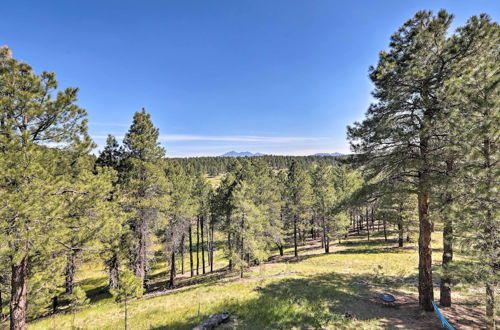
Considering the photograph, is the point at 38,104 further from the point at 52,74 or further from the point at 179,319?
the point at 179,319

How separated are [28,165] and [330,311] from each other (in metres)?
13.2

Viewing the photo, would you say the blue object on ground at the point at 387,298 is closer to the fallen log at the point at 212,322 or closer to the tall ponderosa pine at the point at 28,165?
the fallen log at the point at 212,322

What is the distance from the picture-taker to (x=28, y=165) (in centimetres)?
729

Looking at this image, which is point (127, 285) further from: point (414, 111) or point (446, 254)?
point (414, 111)

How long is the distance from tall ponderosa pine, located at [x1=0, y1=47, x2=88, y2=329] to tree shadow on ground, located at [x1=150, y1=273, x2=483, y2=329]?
6113 mm

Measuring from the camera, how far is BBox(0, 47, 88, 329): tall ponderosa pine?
22.9 ft

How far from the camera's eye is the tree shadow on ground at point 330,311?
8977 millimetres

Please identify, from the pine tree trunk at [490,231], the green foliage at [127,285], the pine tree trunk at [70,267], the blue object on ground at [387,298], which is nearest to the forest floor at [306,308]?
the blue object on ground at [387,298]

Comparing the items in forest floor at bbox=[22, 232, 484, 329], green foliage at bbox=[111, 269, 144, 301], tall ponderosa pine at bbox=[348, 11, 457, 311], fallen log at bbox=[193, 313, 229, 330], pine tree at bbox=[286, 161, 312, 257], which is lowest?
forest floor at bbox=[22, 232, 484, 329]

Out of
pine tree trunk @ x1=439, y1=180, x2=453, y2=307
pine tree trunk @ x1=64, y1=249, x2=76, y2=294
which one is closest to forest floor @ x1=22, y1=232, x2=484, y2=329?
pine tree trunk @ x1=439, y1=180, x2=453, y2=307

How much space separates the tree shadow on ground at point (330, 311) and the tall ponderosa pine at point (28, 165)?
611 centimetres

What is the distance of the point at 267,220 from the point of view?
2683 centimetres

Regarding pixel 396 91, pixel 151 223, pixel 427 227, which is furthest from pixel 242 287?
pixel 396 91

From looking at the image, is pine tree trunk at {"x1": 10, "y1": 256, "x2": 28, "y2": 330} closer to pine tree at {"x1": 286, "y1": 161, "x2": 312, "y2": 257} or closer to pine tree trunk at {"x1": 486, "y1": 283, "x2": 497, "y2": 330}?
pine tree trunk at {"x1": 486, "y1": 283, "x2": 497, "y2": 330}
